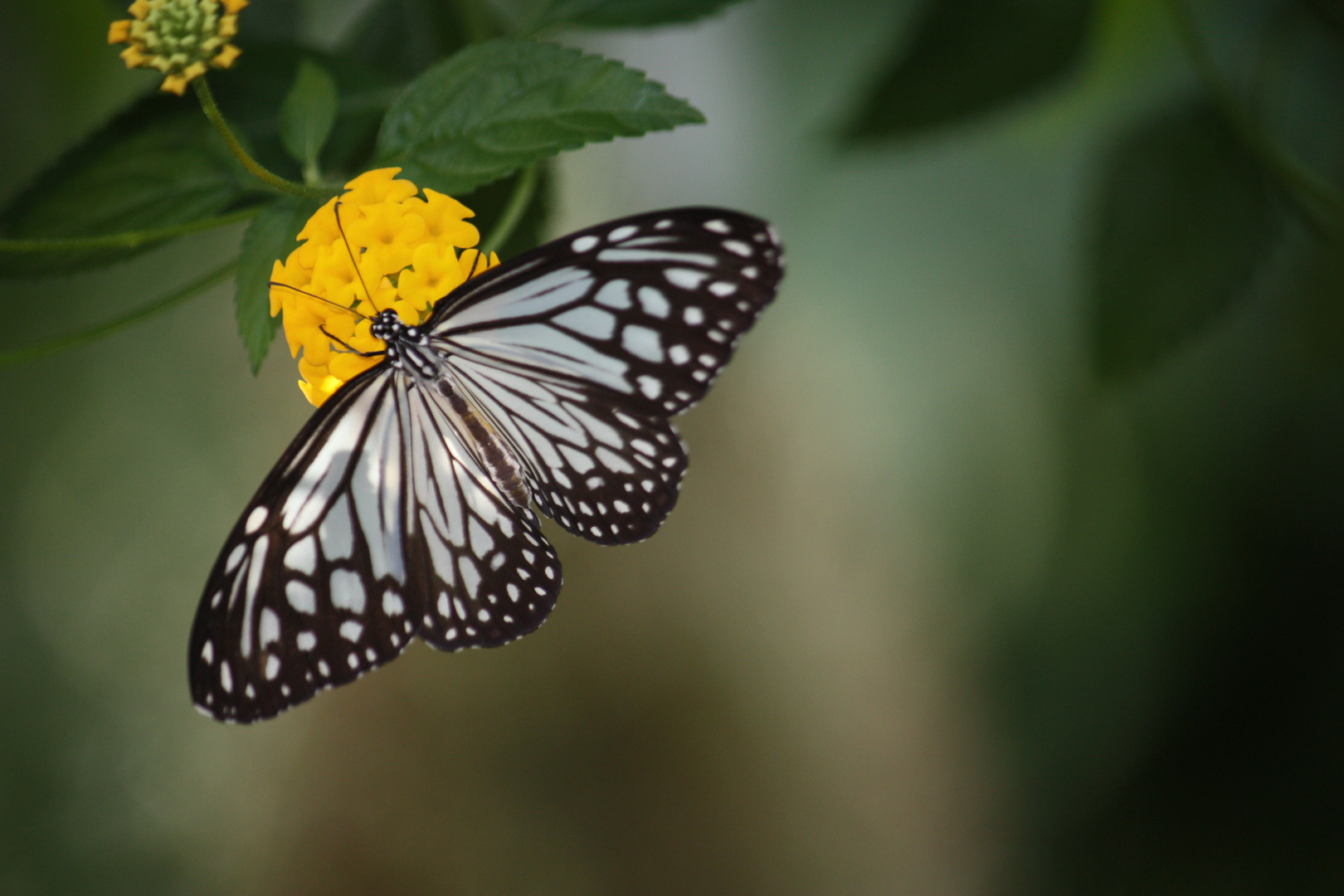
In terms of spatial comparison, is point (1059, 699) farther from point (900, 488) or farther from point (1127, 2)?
point (1127, 2)

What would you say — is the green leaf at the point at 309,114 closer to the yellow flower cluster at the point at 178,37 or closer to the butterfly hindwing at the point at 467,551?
the yellow flower cluster at the point at 178,37

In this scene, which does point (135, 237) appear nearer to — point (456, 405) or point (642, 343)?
point (456, 405)

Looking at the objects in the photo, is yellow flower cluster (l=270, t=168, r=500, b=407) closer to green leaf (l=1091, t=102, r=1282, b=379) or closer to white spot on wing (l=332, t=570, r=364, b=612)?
white spot on wing (l=332, t=570, r=364, b=612)

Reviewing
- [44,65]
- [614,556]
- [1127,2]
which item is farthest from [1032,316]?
[44,65]

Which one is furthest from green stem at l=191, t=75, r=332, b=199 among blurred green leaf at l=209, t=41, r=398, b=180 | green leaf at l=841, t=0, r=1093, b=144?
green leaf at l=841, t=0, r=1093, b=144

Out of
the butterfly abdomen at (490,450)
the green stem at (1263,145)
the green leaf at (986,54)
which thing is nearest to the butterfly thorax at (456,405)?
the butterfly abdomen at (490,450)
